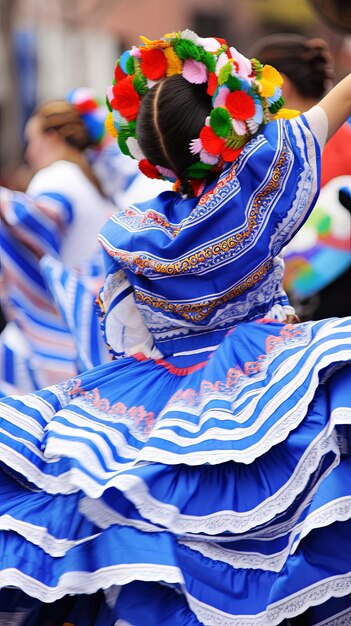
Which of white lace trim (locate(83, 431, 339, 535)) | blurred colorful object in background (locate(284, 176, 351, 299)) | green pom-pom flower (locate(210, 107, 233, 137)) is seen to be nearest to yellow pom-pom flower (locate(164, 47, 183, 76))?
green pom-pom flower (locate(210, 107, 233, 137))

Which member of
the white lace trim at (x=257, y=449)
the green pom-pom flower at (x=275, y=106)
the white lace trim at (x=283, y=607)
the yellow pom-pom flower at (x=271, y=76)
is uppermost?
the yellow pom-pom flower at (x=271, y=76)

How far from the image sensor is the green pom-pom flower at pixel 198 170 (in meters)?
3.33

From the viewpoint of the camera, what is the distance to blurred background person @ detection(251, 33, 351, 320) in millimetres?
4863

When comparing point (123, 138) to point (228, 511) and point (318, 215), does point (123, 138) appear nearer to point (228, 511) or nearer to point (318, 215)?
point (228, 511)

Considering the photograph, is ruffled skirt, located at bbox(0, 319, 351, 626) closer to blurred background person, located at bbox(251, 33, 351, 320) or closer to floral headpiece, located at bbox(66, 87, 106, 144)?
blurred background person, located at bbox(251, 33, 351, 320)

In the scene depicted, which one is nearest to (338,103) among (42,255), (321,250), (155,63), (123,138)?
(155,63)

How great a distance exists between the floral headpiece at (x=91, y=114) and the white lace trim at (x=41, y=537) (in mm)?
3986

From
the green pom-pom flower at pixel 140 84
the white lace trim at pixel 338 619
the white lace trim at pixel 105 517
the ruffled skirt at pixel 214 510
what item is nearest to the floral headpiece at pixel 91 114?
the green pom-pom flower at pixel 140 84

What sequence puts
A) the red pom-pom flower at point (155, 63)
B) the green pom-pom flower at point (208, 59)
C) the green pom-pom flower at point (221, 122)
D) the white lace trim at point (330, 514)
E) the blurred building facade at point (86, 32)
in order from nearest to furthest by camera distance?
the white lace trim at point (330, 514) < the green pom-pom flower at point (221, 122) < the green pom-pom flower at point (208, 59) < the red pom-pom flower at point (155, 63) < the blurred building facade at point (86, 32)

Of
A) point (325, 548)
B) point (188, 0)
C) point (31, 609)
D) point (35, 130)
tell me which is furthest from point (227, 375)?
point (188, 0)

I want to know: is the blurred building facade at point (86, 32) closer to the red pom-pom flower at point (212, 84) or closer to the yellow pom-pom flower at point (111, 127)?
the yellow pom-pom flower at point (111, 127)

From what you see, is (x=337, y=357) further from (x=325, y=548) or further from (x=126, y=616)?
(x=126, y=616)

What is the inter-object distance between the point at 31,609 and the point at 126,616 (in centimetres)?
28

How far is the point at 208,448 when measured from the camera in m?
2.98
